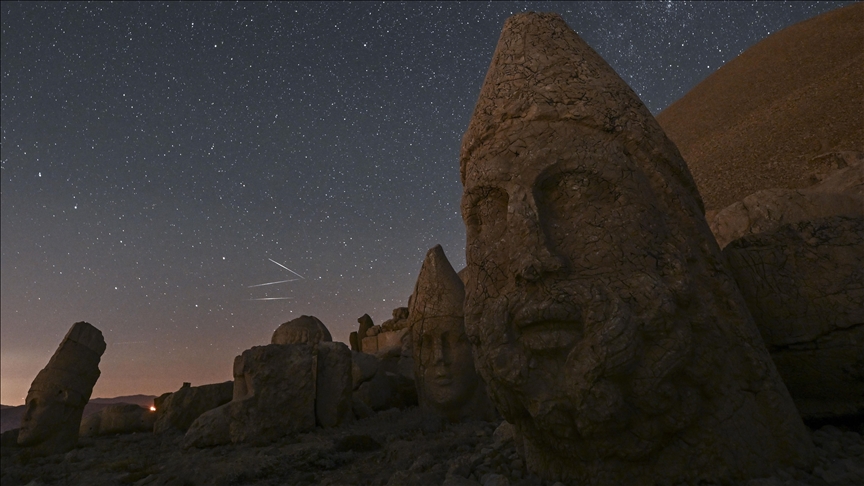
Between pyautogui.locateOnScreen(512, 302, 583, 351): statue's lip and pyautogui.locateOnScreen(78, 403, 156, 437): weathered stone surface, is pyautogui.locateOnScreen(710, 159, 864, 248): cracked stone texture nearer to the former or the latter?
pyautogui.locateOnScreen(512, 302, 583, 351): statue's lip

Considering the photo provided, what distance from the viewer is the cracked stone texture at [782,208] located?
6060 millimetres

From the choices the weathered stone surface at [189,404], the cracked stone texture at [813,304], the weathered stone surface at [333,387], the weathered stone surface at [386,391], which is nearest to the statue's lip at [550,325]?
the cracked stone texture at [813,304]

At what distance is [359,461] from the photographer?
4.51 metres

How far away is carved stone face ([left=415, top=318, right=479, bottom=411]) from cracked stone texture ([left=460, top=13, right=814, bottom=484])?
312 cm

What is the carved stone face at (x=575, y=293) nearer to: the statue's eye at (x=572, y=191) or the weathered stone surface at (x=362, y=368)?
the statue's eye at (x=572, y=191)

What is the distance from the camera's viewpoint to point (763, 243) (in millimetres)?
3531

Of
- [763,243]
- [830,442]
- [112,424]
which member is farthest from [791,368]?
[112,424]

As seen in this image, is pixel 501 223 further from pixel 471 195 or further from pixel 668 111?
pixel 668 111

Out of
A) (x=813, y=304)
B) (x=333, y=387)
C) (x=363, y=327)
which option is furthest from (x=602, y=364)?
(x=363, y=327)

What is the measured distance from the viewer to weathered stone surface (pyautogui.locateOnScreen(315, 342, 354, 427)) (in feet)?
22.5

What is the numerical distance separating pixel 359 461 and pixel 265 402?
2404 millimetres

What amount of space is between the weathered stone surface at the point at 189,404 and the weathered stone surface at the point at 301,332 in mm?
2345

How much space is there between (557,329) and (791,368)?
1.91 m

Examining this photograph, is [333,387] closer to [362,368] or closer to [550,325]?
[362,368]
